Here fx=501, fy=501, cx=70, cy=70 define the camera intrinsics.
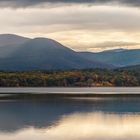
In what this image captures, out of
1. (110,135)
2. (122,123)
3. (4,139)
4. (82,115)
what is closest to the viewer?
(4,139)

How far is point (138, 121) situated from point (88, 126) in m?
6.92

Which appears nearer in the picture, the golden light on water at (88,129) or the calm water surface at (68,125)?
the golden light on water at (88,129)

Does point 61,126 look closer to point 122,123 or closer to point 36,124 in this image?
point 36,124

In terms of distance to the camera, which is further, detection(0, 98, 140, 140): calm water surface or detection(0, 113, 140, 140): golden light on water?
detection(0, 98, 140, 140): calm water surface

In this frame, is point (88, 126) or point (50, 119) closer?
point (88, 126)

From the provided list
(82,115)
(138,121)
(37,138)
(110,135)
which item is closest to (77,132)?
(110,135)

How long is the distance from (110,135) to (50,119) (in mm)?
14935

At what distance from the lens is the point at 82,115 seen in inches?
2552

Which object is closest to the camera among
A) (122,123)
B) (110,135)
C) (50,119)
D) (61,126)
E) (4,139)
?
(4,139)

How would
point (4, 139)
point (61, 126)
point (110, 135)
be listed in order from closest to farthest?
1. point (4, 139)
2. point (110, 135)
3. point (61, 126)

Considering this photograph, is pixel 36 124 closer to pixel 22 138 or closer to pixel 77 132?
pixel 77 132

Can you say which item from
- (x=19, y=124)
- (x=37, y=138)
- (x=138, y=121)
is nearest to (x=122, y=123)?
(x=138, y=121)

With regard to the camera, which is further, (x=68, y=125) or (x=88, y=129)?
(x=68, y=125)

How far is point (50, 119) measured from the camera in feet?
192
